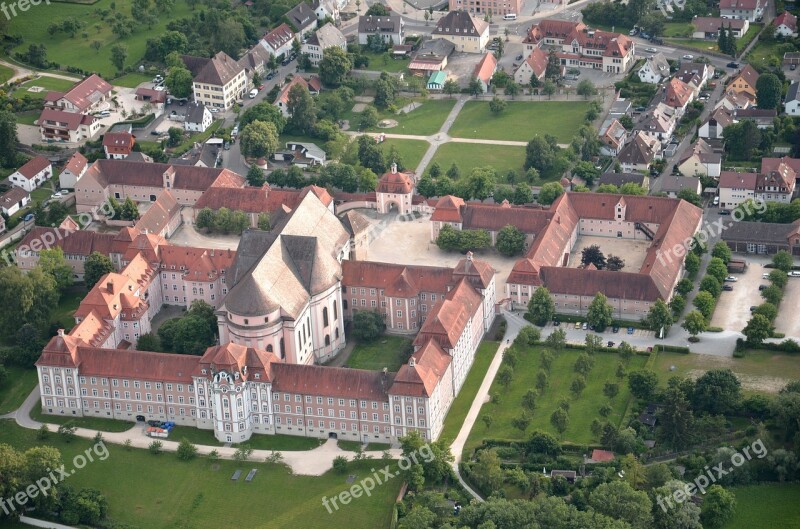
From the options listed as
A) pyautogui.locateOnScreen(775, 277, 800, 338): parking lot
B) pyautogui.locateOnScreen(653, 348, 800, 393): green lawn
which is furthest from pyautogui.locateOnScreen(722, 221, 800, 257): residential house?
pyautogui.locateOnScreen(653, 348, 800, 393): green lawn

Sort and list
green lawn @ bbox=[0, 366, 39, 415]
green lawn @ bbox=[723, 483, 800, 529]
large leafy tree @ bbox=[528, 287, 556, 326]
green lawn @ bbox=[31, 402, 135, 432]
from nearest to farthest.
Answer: green lawn @ bbox=[723, 483, 800, 529] < green lawn @ bbox=[31, 402, 135, 432] < green lawn @ bbox=[0, 366, 39, 415] < large leafy tree @ bbox=[528, 287, 556, 326]

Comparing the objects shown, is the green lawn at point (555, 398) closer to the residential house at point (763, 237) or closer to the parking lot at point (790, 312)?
the parking lot at point (790, 312)

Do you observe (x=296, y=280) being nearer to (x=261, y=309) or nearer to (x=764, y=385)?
(x=261, y=309)

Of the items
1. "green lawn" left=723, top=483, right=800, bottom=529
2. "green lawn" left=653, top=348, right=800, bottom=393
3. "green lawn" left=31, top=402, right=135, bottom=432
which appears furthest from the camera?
"green lawn" left=653, top=348, right=800, bottom=393

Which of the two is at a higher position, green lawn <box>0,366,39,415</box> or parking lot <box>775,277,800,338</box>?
parking lot <box>775,277,800,338</box>

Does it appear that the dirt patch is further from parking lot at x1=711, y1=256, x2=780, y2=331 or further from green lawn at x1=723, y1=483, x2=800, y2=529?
green lawn at x1=723, y1=483, x2=800, y2=529

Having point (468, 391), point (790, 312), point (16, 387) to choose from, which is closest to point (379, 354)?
point (468, 391)

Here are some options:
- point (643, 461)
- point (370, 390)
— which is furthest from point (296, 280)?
point (643, 461)
